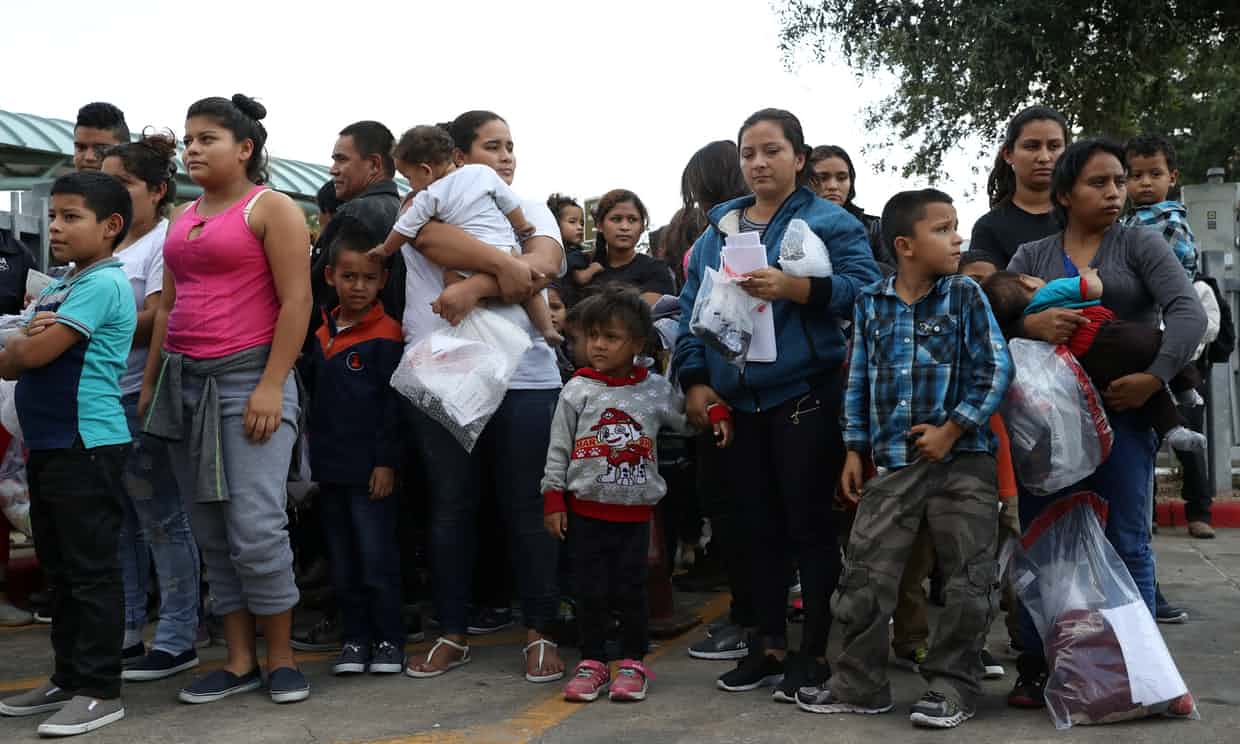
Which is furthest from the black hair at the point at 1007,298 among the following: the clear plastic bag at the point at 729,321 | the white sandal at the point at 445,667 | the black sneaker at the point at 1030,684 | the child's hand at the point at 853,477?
the white sandal at the point at 445,667

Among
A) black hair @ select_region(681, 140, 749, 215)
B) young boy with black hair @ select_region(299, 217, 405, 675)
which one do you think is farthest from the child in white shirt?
black hair @ select_region(681, 140, 749, 215)

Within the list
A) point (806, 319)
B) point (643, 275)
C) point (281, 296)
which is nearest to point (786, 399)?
point (806, 319)

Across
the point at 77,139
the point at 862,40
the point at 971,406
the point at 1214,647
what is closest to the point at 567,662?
the point at 971,406

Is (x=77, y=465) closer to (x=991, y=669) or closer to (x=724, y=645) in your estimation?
(x=724, y=645)

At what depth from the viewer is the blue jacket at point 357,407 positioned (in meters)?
4.69

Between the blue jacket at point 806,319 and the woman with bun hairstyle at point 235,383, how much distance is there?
4.80 ft

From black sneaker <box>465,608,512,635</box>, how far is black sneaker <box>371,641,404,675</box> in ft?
2.51

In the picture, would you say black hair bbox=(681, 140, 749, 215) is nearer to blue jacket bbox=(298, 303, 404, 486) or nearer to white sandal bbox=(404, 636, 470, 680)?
blue jacket bbox=(298, 303, 404, 486)

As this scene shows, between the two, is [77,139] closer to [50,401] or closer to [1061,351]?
[50,401]

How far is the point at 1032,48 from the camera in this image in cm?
1262

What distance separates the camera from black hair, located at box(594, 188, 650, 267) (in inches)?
268

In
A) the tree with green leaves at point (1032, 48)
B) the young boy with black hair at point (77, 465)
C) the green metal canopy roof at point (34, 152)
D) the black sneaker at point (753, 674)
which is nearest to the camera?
the young boy with black hair at point (77, 465)

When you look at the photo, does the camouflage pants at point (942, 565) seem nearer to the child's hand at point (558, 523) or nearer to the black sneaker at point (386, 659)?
the child's hand at point (558, 523)

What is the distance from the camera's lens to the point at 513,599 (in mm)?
6027
